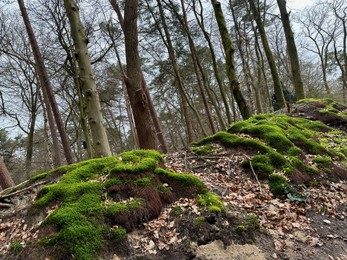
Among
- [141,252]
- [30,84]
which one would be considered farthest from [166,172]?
[30,84]

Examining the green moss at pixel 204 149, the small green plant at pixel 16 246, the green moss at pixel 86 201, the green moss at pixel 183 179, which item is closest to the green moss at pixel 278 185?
the green moss at pixel 183 179

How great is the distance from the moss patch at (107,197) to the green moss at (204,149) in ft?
4.12

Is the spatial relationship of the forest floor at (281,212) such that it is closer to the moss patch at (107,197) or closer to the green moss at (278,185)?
the green moss at (278,185)

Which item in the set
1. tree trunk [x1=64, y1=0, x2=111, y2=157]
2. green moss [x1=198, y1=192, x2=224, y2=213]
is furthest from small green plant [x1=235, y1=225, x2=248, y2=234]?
tree trunk [x1=64, y1=0, x2=111, y2=157]

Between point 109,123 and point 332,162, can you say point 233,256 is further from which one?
point 109,123

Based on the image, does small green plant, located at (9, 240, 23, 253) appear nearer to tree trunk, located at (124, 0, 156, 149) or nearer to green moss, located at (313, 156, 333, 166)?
tree trunk, located at (124, 0, 156, 149)

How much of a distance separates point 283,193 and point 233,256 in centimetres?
151

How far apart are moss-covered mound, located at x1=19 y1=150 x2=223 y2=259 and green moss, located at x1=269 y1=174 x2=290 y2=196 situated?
1.05 m

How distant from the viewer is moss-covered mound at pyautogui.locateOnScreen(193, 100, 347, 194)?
396 centimetres

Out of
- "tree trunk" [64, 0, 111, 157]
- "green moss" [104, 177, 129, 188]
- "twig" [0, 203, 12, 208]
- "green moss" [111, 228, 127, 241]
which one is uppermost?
"tree trunk" [64, 0, 111, 157]

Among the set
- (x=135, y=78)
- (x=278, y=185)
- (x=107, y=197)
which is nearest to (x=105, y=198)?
(x=107, y=197)

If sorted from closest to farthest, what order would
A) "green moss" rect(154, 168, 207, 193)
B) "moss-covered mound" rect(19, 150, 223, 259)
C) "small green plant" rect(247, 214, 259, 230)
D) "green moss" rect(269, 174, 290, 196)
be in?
1. "moss-covered mound" rect(19, 150, 223, 259)
2. "small green plant" rect(247, 214, 259, 230)
3. "green moss" rect(154, 168, 207, 193)
4. "green moss" rect(269, 174, 290, 196)

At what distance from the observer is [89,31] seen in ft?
36.0

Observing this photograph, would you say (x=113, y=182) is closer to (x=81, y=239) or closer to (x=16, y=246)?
(x=81, y=239)
